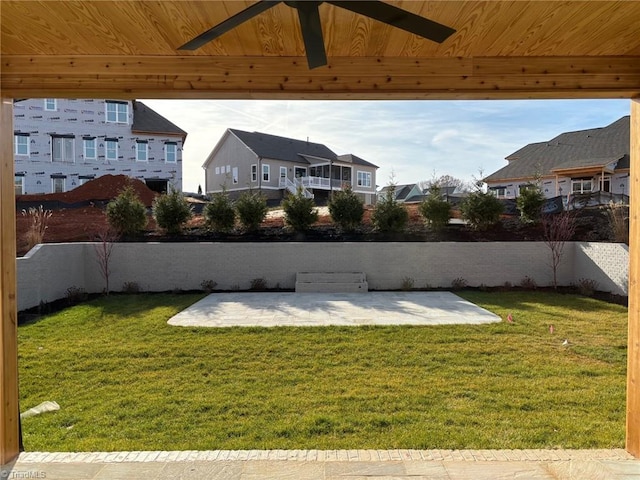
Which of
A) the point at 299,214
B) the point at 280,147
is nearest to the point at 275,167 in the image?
the point at 280,147

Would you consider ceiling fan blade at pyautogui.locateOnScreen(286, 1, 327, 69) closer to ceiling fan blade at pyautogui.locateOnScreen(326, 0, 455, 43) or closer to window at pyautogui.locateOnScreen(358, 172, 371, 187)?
ceiling fan blade at pyautogui.locateOnScreen(326, 0, 455, 43)

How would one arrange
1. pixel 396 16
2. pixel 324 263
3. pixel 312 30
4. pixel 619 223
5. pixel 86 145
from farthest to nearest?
pixel 86 145
pixel 324 263
pixel 619 223
pixel 312 30
pixel 396 16

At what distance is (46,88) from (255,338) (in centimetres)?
397

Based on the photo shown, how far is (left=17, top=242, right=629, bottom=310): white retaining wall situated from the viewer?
Result: 9.67 metres

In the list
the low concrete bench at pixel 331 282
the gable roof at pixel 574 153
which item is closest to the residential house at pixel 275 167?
the gable roof at pixel 574 153

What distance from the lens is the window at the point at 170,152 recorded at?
2220 cm

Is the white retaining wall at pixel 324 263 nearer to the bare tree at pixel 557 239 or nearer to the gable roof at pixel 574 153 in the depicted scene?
the bare tree at pixel 557 239

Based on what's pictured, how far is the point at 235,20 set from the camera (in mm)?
1960

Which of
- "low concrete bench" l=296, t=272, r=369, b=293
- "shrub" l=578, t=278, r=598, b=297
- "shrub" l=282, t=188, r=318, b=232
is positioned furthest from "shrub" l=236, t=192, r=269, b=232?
"shrub" l=578, t=278, r=598, b=297

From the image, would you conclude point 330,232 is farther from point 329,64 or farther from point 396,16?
point 396,16

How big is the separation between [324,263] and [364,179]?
22.1 meters

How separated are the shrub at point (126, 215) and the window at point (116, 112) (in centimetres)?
1329

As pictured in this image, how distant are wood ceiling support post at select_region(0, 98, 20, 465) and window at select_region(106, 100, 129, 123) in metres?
21.5

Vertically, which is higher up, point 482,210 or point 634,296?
point 482,210
